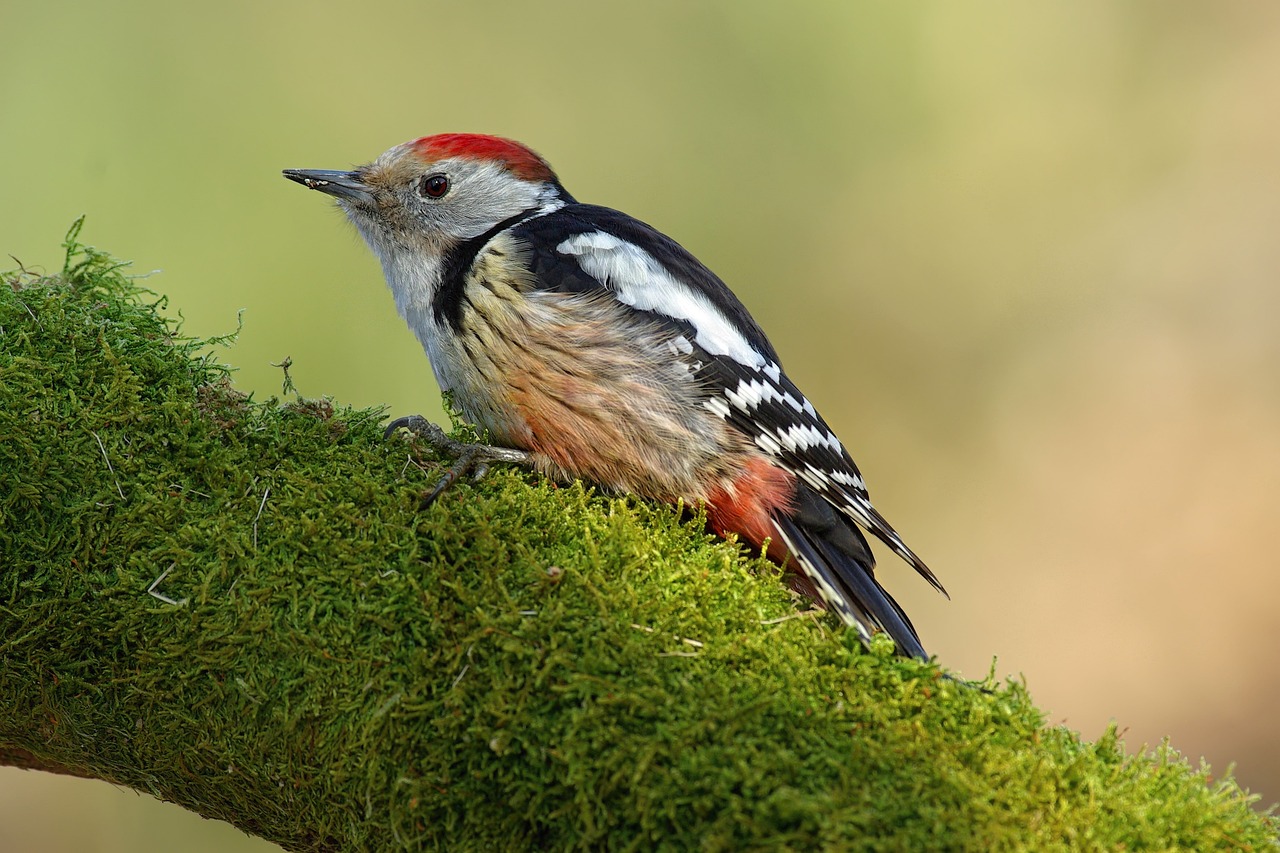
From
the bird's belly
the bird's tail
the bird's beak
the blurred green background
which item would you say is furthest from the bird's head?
the blurred green background

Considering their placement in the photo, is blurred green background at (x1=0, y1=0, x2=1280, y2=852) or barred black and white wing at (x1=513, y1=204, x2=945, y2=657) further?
blurred green background at (x1=0, y1=0, x2=1280, y2=852)

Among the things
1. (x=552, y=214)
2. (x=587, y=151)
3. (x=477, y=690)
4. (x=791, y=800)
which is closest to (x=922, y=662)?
(x=791, y=800)

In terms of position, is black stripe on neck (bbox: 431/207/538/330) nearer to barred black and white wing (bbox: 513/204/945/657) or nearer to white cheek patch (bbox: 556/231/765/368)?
barred black and white wing (bbox: 513/204/945/657)

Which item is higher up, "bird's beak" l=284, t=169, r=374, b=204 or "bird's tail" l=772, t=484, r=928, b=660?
"bird's beak" l=284, t=169, r=374, b=204

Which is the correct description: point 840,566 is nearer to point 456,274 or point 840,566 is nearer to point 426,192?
point 456,274

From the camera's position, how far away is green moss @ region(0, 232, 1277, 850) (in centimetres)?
162

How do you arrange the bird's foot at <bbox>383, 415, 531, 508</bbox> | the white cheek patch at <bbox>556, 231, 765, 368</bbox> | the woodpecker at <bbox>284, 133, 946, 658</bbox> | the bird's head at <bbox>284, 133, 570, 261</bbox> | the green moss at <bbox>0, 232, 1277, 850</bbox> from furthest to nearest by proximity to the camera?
the bird's head at <bbox>284, 133, 570, 261</bbox>
the white cheek patch at <bbox>556, 231, 765, 368</bbox>
the woodpecker at <bbox>284, 133, 946, 658</bbox>
the bird's foot at <bbox>383, 415, 531, 508</bbox>
the green moss at <bbox>0, 232, 1277, 850</bbox>

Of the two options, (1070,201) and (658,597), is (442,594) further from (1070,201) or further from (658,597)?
(1070,201)

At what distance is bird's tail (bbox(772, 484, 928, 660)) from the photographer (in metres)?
2.24

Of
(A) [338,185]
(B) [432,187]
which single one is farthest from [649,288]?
(A) [338,185]

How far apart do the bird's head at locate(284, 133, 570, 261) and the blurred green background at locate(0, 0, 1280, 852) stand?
10.4 ft

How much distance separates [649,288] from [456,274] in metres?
0.58

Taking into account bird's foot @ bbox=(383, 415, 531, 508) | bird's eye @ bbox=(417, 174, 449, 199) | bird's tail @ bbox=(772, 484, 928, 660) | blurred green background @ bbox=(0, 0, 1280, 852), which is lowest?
bird's foot @ bbox=(383, 415, 531, 508)

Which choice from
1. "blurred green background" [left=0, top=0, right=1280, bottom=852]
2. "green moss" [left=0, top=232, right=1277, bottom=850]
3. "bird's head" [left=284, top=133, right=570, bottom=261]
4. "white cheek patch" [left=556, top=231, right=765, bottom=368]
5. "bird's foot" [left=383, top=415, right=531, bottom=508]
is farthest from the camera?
"blurred green background" [left=0, top=0, right=1280, bottom=852]
